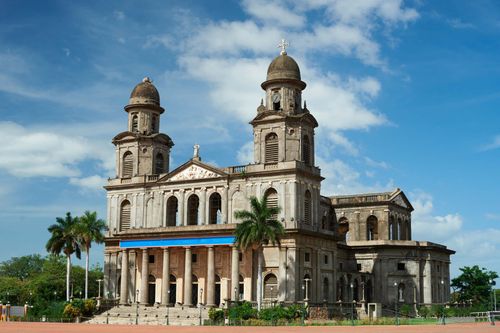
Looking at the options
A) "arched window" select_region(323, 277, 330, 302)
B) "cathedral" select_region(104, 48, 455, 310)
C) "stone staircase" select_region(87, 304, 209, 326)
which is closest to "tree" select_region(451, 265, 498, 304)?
"cathedral" select_region(104, 48, 455, 310)

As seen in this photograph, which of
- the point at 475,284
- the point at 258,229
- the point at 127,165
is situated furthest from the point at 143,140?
the point at 475,284

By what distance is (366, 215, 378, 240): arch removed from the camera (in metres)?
78.2

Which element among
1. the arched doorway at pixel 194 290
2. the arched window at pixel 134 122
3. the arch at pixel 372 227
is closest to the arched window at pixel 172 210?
the arched doorway at pixel 194 290

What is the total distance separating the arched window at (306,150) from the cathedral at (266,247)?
9 centimetres

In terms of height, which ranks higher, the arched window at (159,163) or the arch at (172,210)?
the arched window at (159,163)

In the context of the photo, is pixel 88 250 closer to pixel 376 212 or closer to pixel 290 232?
pixel 290 232

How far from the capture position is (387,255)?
73.9 metres

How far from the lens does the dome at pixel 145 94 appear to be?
247 feet

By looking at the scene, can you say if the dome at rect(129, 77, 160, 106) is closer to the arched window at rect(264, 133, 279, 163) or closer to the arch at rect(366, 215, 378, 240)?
the arched window at rect(264, 133, 279, 163)

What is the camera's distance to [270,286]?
63.2m

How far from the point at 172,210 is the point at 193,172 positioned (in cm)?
491

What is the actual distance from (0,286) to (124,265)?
43.8m

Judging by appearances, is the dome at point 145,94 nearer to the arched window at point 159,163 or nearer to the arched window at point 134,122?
the arched window at point 134,122

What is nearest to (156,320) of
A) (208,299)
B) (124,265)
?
(208,299)
